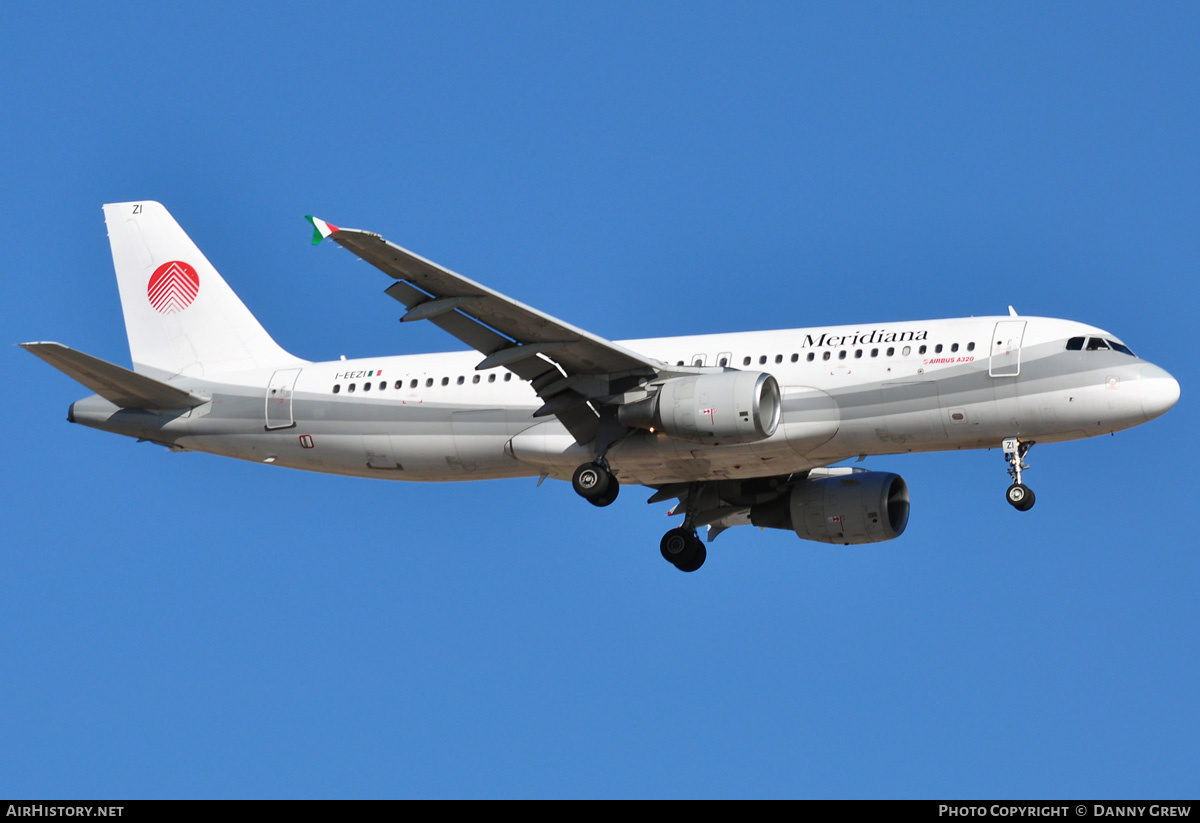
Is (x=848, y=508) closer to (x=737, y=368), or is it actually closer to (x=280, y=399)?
(x=737, y=368)

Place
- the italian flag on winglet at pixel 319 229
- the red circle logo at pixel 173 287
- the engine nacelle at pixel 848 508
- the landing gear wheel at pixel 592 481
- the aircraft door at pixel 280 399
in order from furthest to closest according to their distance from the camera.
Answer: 1. the red circle logo at pixel 173 287
2. the engine nacelle at pixel 848 508
3. the aircraft door at pixel 280 399
4. the landing gear wheel at pixel 592 481
5. the italian flag on winglet at pixel 319 229

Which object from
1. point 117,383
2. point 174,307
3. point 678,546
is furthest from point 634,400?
point 174,307

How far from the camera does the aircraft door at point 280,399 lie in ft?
129

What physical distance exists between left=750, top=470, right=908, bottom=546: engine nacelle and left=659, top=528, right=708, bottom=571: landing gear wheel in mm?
2162

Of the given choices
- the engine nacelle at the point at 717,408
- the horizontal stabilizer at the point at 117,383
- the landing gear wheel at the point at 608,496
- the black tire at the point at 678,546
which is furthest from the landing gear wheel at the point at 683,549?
the horizontal stabilizer at the point at 117,383

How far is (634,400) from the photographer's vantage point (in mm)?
35188

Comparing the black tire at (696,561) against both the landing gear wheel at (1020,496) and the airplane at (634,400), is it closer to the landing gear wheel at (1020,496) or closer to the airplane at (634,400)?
the airplane at (634,400)

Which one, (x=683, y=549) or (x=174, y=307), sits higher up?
(x=174, y=307)

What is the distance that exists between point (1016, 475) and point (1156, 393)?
3.25 m

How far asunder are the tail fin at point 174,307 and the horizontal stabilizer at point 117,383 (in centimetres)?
149

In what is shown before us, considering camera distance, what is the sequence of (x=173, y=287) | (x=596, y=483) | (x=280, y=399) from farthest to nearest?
(x=173, y=287)
(x=280, y=399)
(x=596, y=483)

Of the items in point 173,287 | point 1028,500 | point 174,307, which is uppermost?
point 173,287

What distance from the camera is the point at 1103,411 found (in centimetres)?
3372


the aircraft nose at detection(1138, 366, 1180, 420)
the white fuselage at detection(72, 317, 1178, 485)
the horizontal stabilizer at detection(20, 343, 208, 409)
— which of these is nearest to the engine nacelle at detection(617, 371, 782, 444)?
the white fuselage at detection(72, 317, 1178, 485)
